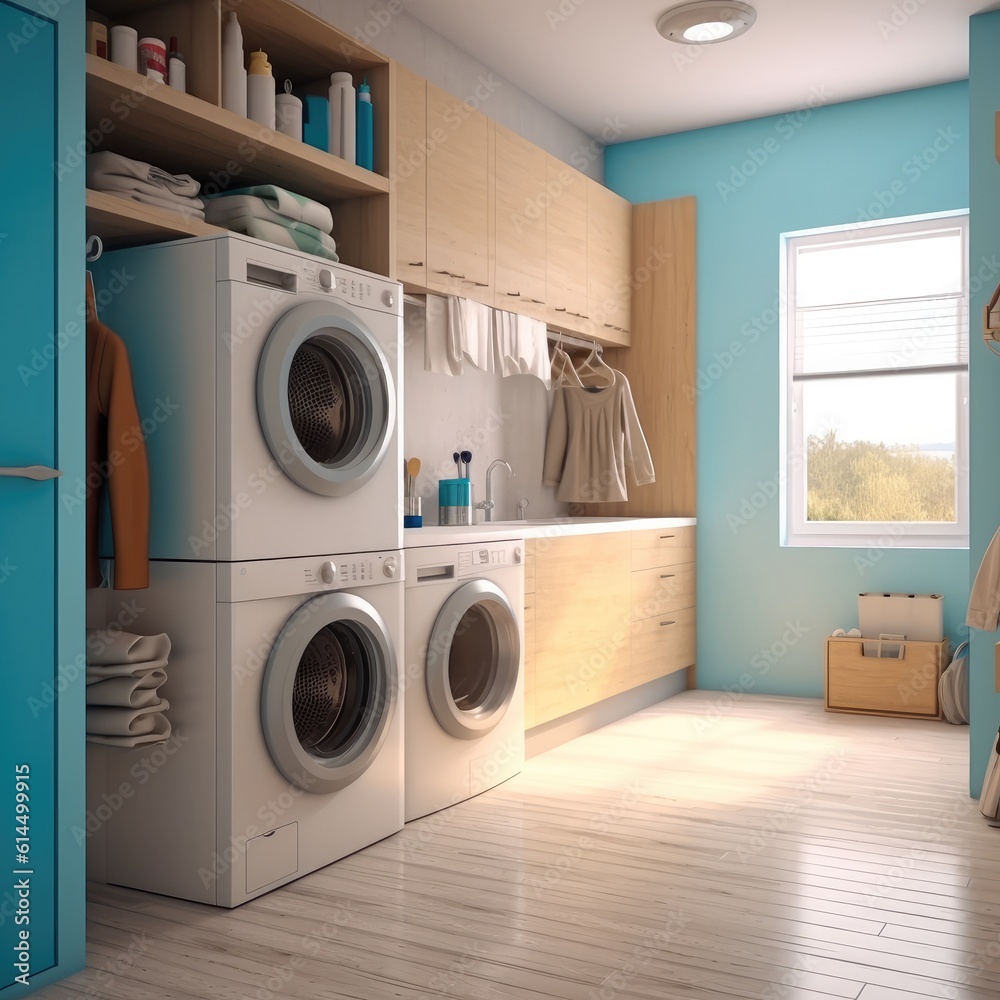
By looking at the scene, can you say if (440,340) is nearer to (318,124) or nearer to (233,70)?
(318,124)

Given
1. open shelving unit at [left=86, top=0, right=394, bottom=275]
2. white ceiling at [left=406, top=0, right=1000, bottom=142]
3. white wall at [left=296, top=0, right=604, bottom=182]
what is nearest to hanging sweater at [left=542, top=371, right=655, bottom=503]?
white wall at [left=296, top=0, right=604, bottom=182]

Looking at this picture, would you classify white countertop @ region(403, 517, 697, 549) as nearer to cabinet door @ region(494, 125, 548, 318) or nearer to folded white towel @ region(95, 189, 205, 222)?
cabinet door @ region(494, 125, 548, 318)

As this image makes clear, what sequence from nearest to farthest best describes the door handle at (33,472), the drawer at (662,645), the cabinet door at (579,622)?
the door handle at (33,472)
the cabinet door at (579,622)
the drawer at (662,645)

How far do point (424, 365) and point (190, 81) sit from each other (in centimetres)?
148

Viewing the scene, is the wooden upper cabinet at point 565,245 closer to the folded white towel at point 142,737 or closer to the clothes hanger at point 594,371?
the clothes hanger at point 594,371

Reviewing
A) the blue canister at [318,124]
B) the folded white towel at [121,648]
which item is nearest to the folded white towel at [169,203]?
the blue canister at [318,124]

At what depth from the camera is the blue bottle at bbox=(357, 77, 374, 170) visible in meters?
3.12

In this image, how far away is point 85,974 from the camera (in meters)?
2.12

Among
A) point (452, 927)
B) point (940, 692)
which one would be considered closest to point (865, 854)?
point (452, 927)

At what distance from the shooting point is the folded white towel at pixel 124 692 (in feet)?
7.84

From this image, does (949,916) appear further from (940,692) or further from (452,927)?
(940,692)

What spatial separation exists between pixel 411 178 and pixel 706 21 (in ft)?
4.62

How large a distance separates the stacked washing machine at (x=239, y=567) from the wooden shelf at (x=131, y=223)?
0.05 meters

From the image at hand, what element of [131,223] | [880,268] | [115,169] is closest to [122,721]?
[131,223]
